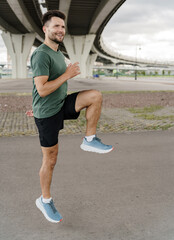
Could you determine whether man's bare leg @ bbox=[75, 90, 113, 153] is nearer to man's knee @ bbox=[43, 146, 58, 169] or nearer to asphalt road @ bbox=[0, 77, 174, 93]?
man's knee @ bbox=[43, 146, 58, 169]

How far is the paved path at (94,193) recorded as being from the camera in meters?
2.97

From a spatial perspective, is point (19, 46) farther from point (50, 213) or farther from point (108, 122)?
point (50, 213)

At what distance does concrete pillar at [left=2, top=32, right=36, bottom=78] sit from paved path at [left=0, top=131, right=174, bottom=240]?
5755 cm

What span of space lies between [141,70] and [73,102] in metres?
172

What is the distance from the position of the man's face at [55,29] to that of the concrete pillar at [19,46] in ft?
198

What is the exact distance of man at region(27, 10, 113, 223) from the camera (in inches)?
104

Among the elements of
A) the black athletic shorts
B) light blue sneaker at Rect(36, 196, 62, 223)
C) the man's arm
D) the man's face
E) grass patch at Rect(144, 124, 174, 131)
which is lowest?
grass patch at Rect(144, 124, 174, 131)

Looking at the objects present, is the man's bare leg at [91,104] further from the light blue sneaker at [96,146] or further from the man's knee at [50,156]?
the man's knee at [50,156]

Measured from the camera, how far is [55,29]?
268cm

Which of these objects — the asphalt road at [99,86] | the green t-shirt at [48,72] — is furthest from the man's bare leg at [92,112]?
the asphalt road at [99,86]

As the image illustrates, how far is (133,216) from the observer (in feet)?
10.7

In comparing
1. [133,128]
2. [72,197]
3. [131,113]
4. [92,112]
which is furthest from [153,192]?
[131,113]

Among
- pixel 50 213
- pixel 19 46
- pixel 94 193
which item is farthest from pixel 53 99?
pixel 19 46

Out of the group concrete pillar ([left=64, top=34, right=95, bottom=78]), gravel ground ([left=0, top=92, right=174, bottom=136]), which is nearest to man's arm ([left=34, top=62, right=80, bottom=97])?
gravel ground ([left=0, top=92, right=174, bottom=136])
